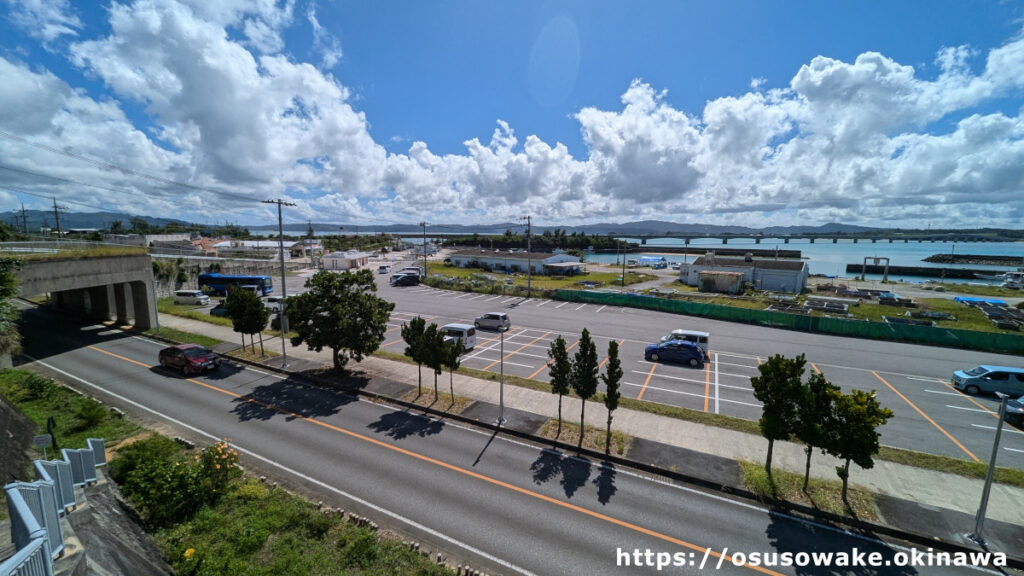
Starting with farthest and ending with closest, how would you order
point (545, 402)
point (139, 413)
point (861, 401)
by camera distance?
point (545, 402) < point (139, 413) < point (861, 401)

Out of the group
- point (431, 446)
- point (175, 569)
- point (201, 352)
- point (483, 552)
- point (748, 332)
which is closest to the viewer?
point (175, 569)

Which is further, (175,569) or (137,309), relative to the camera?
(137,309)

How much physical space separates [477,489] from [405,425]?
5442 mm

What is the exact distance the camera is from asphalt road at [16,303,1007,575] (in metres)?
10.1

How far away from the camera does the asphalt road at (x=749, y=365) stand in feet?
56.4

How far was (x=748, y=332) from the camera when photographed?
3347cm

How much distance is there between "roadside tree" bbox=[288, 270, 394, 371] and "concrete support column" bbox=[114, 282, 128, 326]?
72.0 feet

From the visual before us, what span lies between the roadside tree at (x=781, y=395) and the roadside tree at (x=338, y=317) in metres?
17.4

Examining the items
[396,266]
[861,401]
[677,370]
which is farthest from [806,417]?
[396,266]

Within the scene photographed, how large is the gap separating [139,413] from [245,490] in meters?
10.1

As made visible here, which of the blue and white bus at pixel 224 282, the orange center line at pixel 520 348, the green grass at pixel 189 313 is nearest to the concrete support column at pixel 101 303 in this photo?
the green grass at pixel 189 313

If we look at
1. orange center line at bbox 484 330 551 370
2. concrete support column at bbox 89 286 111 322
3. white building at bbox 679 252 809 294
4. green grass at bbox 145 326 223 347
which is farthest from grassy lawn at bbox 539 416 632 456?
white building at bbox 679 252 809 294

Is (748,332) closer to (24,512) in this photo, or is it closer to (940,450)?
(940,450)

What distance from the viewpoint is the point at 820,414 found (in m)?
11.7
